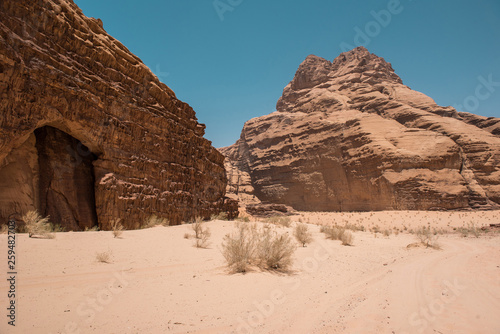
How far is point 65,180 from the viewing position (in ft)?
36.1

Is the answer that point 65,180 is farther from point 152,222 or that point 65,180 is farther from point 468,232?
point 468,232

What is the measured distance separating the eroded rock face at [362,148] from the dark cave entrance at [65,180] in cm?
3301

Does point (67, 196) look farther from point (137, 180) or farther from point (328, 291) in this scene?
point (328, 291)

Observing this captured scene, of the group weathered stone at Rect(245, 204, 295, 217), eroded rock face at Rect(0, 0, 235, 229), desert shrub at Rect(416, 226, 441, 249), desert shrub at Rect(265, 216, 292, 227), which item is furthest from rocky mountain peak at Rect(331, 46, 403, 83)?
eroded rock face at Rect(0, 0, 235, 229)

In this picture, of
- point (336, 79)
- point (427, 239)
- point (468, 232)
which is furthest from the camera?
point (336, 79)

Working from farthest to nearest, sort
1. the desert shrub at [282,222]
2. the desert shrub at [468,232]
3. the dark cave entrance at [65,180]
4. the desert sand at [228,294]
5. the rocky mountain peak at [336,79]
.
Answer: the rocky mountain peak at [336,79] → the desert shrub at [282,222] → the desert shrub at [468,232] → the dark cave entrance at [65,180] → the desert sand at [228,294]

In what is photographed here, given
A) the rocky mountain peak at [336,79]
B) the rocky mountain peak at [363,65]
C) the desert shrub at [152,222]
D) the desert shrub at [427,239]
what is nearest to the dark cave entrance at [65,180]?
the desert shrub at [152,222]

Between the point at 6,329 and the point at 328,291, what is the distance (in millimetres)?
4042

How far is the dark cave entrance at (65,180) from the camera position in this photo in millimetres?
10453

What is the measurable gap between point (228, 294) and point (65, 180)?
10736 mm

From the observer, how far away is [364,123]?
Result: 129 feet

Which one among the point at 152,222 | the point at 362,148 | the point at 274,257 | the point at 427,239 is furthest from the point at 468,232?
the point at 362,148

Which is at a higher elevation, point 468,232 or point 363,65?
point 363,65

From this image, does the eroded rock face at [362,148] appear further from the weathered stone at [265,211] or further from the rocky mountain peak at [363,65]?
the weathered stone at [265,211]
